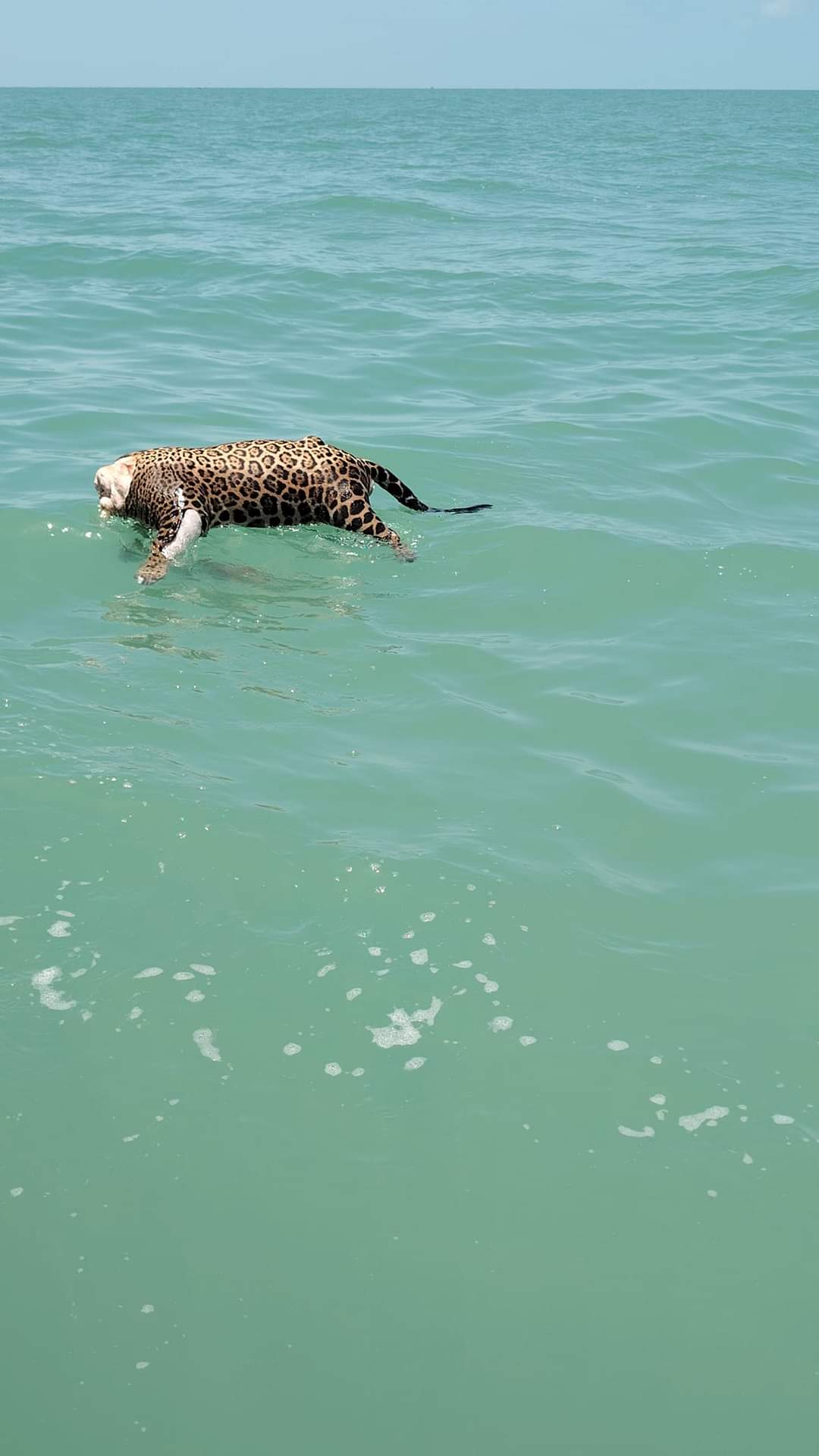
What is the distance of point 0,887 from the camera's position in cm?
492

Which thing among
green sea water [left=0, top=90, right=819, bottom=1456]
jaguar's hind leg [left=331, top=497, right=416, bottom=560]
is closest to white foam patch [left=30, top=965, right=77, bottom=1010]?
green sea water [left=0, top=90, right=819, bottom=1456]

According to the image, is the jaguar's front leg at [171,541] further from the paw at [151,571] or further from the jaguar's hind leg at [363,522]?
the jaguar's hind leg at [363,522]

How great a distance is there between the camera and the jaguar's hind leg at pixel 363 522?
8.32 meters

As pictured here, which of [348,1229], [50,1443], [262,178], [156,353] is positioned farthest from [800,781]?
[262,178]

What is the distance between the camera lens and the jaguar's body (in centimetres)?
802

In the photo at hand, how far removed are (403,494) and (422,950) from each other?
15.5 feet

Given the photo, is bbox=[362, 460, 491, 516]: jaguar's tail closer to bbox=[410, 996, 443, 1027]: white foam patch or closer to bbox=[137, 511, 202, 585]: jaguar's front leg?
bbox=[137, 511, 202, 585]: jaguar's front leg

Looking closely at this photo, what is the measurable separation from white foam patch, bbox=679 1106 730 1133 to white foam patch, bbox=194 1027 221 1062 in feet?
Result: 4.73

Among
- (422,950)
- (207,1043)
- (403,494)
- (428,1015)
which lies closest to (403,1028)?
(428,1015)

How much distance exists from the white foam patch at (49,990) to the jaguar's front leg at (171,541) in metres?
3.53

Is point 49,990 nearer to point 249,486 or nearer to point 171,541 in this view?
point 171,541

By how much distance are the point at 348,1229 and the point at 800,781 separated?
3125mm

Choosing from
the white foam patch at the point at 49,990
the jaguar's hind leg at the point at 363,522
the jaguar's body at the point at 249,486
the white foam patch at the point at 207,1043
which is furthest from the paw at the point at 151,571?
the white foam patch at the point at 207,1043

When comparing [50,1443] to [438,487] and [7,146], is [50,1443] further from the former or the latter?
[7,146]
